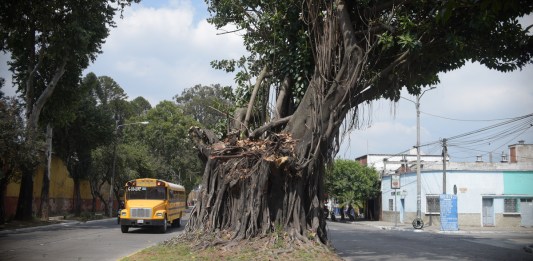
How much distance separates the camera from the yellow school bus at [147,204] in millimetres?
23875

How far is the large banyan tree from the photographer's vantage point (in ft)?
41.3

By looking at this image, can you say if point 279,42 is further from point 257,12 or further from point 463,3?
point 463,3

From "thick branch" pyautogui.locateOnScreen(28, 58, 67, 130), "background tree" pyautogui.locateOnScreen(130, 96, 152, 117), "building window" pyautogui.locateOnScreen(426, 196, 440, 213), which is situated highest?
"background tree" pyautogui.locateOnScreen(130, 96, 152, 117)

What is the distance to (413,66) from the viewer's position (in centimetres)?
1384

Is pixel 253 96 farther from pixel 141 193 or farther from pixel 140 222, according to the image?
pixel 141 193

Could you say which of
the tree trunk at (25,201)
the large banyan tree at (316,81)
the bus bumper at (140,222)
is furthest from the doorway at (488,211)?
the tree trunk at (25,201)

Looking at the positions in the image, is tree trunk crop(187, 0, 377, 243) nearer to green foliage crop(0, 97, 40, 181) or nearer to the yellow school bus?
the yellow school bus

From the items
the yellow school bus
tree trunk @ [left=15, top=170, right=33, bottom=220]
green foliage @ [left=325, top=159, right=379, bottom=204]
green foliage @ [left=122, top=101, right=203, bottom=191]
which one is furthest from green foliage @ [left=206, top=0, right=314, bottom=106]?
green foliage @ [left=122, top=101, right=203, bottom=191]

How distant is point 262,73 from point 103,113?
26.6 m

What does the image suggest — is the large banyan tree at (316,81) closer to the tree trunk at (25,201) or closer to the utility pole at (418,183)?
the tree trunk at (25,201)

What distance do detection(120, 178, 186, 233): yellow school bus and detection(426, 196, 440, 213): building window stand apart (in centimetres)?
2172

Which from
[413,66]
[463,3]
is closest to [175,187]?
[413,66]

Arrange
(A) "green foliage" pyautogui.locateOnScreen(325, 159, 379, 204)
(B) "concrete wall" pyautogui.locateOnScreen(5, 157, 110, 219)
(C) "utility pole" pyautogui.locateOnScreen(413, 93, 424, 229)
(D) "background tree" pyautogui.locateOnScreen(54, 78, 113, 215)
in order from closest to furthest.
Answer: (C) "utility pole" pyautogui.locateOnScreen(413, 93, 424, 229), (B) "concrete wall" pyautogui.locateOnScreen(5, 157, 110, 219), (D) "background tree" pyautogui.locateOnScreen(54, 78, 113, 215), (A) "green foliage" pyautogui.locateOnScreen(325, 159, 379, 204)

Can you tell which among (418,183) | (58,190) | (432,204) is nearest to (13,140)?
(58,190)
